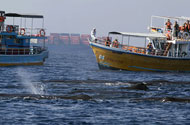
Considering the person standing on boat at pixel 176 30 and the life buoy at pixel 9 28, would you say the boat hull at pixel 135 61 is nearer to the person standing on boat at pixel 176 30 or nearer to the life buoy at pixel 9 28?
the person standing on boat at pixel 176 30

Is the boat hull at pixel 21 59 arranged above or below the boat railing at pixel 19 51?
below

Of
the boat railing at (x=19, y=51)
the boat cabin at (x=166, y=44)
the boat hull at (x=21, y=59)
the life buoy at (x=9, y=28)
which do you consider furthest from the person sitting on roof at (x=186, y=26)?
the life buoy at (x=9, y=28)

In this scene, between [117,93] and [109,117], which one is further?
[117,93]

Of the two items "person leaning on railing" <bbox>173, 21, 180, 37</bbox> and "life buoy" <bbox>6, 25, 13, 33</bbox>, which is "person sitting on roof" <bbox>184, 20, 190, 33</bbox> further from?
"life buoy" <bbox>6, 25, 13, 33</bbox>

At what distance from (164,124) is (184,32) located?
31559 mm

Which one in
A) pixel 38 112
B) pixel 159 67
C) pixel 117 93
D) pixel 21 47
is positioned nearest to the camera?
pixel 38 112

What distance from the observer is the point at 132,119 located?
923 inches

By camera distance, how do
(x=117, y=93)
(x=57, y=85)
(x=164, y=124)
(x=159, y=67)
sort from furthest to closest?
(x=159, y=67)
(x=57, y=85)
(x=117, y=93)
(x=164, y=124)

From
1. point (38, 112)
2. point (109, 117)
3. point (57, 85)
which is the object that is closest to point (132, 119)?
point (109, 117)

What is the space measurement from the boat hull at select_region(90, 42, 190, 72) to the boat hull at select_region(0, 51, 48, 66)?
34.7 ft

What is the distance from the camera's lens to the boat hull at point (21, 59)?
186 feet

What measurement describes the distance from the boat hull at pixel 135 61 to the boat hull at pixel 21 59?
1057 cm

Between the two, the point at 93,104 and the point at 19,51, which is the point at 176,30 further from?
the point at 93,104

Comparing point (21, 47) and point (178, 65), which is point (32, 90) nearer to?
point (178, 65)
